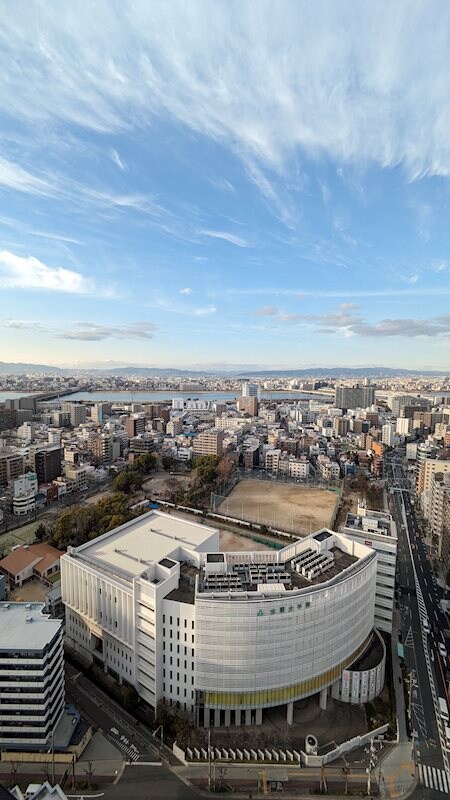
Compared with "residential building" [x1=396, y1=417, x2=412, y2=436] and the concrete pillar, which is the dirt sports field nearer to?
the concrete pillar

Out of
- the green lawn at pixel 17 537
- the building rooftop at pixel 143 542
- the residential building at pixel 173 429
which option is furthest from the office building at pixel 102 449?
the building rooftop at pixel 143 542

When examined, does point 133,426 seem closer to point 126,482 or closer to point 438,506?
point 126,482

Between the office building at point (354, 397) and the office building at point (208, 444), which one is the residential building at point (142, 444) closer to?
the office building at point (208, 444)

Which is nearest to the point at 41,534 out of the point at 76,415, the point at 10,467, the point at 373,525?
the point at 10,467

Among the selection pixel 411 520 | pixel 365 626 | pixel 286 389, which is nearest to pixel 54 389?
pixel 286 389

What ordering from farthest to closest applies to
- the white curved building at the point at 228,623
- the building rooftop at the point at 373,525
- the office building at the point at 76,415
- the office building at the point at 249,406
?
1. the office building at the point at 249,406
2. the office building at the point at 76,415
3. the building rooftop at the point at 373,525
4. the white curved building at the point at 228,623

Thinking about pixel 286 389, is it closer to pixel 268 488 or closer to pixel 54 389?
pixel 54 389
